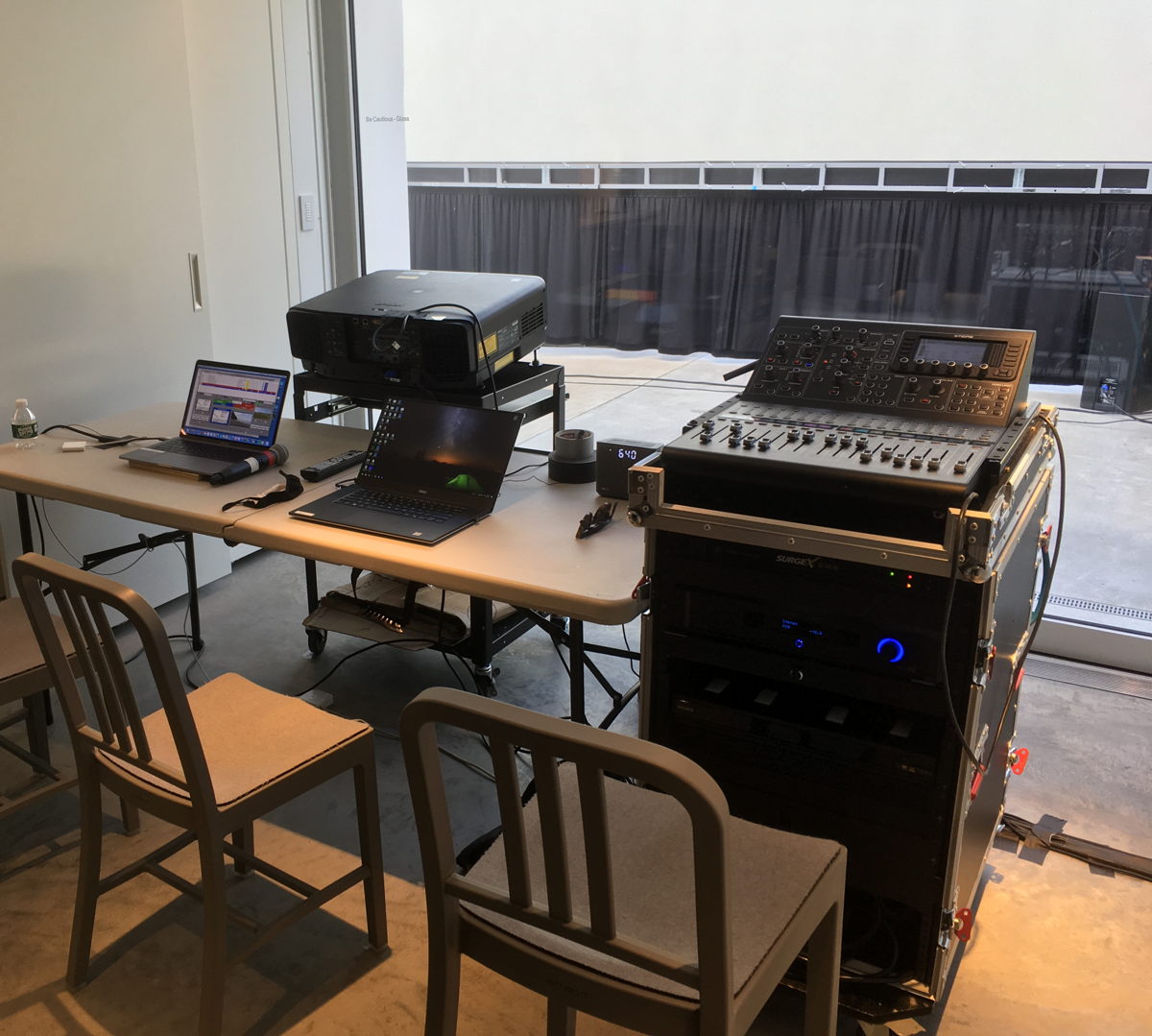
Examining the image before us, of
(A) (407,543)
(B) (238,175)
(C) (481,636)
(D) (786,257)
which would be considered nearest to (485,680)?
(C) (481,636)

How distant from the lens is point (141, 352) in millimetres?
3244

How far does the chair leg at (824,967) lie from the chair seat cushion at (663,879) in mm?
95

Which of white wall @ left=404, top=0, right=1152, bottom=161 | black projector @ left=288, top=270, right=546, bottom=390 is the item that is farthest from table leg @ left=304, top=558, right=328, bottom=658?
white wall @ left=404, top=0, right=1152, bottom=161

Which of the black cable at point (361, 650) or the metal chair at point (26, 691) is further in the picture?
the black cable at point (361, 650)

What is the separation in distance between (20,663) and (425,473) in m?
0.89

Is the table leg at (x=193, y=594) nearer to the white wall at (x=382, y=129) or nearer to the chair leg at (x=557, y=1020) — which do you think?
the white wall at (x=382, y=129)

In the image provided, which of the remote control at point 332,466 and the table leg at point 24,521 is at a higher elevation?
the remote control at point 332,466

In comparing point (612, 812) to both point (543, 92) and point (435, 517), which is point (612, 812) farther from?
point (543, 92)

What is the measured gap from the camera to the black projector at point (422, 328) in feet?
7.87

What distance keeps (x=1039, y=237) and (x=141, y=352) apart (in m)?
2.68

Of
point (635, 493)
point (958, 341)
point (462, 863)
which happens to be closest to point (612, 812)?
point (635, 493)

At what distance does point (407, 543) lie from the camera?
6.65 ft

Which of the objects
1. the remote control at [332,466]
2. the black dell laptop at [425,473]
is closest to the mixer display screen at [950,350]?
the black dell laptop at [425,473]

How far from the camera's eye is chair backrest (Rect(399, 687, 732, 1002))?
1.03 metres
